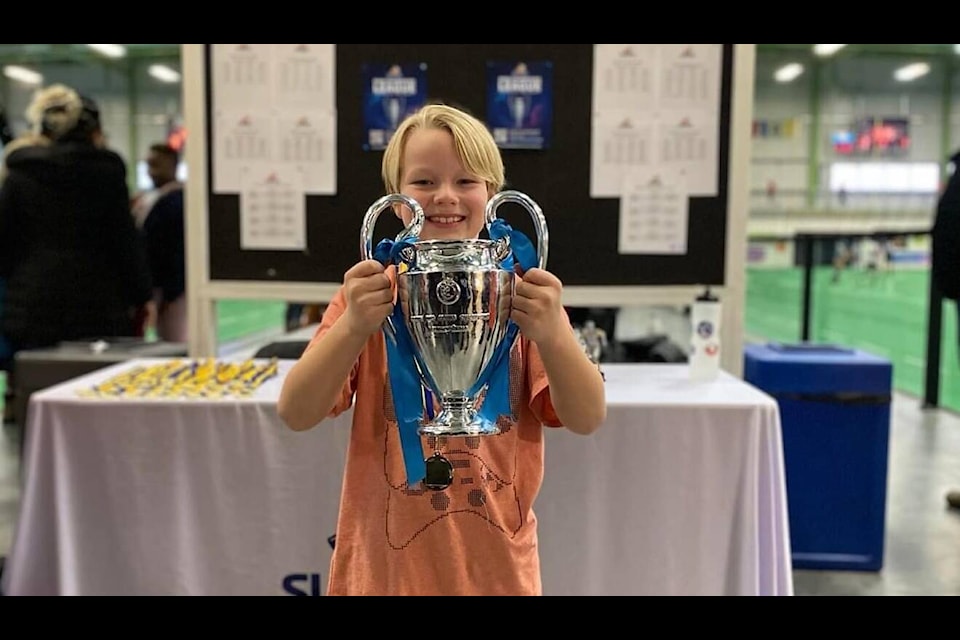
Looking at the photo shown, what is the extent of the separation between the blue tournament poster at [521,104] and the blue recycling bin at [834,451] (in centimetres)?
122

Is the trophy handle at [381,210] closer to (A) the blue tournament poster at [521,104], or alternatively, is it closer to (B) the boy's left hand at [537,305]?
(B) the boy's left hand at [537,305]

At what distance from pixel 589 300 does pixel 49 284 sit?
6.73 ft

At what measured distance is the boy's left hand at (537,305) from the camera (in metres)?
1.00

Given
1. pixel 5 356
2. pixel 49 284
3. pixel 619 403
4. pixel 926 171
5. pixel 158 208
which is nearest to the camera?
pixel 619 403

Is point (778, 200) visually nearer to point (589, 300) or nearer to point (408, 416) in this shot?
point (589, 300)

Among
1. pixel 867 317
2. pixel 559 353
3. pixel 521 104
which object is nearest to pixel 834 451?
pixel 521 104

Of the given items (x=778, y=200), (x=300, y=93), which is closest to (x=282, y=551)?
(x=300, y=93)

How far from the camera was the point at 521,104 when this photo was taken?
2.82m

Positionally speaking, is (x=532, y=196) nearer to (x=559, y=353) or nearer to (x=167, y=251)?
(x=559, y=353)

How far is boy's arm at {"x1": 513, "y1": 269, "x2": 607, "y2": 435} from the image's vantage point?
39.3 inches

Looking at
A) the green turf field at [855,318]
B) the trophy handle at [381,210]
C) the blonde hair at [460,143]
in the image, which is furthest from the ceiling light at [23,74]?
the trophy handle at [381,210]

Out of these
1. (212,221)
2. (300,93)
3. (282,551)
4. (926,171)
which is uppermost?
(926,171)

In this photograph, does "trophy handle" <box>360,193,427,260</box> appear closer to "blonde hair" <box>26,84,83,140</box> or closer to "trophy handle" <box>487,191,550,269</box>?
"trophy handle" <box>487,191,550,269</box>

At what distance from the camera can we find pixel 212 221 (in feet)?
9.65
